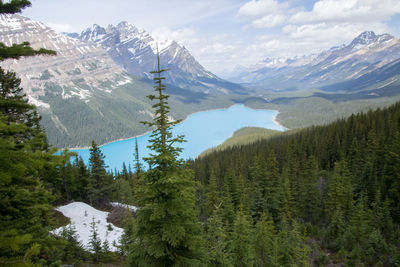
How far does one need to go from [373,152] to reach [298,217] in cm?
2268

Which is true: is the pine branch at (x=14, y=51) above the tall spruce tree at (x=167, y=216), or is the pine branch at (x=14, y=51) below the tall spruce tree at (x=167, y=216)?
above

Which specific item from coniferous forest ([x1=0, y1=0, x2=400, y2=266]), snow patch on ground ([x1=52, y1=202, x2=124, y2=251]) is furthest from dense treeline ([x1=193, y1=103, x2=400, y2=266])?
snow patch on ground ([x1=52, y1=202, x2=124, y2=251])

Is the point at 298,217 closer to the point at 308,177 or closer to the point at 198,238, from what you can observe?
the point at 308,177

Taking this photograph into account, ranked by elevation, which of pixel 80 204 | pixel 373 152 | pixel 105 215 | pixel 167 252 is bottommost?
→ pixel 105 215

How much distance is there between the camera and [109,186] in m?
46.6

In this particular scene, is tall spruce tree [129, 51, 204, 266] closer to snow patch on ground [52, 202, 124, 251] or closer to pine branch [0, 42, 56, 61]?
pine branch [0, 42, 56, 61]

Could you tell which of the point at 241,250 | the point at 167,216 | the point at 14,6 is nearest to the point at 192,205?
the point at 167,216

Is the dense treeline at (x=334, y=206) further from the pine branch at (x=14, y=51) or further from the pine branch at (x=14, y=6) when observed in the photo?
the pine branch at (x=14, y=6)

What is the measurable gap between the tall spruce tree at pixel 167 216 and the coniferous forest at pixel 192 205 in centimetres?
5

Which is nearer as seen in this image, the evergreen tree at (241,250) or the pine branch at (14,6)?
the pine branch at (14,6)

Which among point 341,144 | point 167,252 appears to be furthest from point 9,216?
point 341,144

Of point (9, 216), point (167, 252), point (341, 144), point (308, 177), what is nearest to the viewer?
point (9, 216)

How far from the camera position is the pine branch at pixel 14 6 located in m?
5.60

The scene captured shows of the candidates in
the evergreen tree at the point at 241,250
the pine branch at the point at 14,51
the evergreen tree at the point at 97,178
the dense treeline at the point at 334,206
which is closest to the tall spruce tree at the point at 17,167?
the pine branch at the point at 14,51
